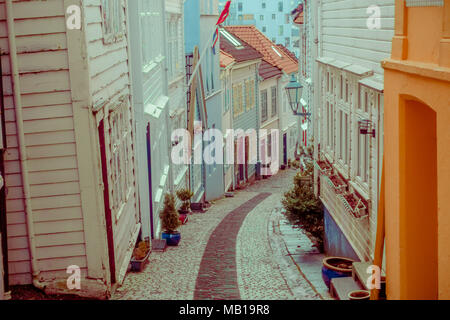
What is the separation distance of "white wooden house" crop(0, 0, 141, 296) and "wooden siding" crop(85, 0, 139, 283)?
0.23 ft

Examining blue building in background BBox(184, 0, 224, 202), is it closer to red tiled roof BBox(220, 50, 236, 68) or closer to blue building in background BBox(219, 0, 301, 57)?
red tiled roof BBox(220, 50, 236, 68)

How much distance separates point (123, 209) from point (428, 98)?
6.13 metres

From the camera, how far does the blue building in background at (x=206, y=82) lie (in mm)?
22344

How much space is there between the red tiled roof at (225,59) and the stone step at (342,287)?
17824 mm

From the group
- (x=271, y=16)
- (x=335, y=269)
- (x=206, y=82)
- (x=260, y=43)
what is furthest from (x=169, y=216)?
(x=271, y=16)

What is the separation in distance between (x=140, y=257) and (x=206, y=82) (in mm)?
13084

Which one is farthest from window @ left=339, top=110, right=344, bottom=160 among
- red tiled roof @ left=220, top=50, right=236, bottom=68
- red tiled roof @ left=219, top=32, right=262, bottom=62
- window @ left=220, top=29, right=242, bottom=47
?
window @ left=220, top=29, right=242, bottom=47

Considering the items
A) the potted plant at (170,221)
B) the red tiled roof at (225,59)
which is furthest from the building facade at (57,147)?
the red tiled roof at (225,59)

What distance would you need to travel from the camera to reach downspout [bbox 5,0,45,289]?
739 cm

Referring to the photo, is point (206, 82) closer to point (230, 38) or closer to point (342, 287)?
point (230, 38)
